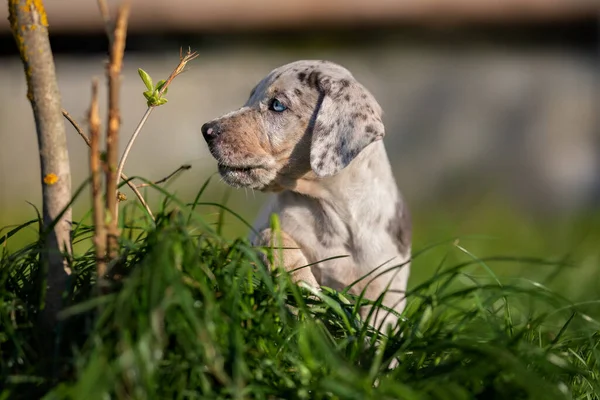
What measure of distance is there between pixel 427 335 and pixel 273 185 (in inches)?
47.5

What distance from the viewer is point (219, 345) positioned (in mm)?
2117

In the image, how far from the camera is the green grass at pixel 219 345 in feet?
6.47

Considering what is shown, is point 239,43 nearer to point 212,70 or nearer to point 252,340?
point 212,70

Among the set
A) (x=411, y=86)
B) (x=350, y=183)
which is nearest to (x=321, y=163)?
(x=350, y=183)

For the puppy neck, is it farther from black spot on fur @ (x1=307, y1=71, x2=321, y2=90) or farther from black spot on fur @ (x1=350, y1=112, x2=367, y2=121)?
black spot on fur @ (x1=307, y1=71, x2=321, y2=90)

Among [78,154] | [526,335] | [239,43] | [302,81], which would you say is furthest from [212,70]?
[526,335]

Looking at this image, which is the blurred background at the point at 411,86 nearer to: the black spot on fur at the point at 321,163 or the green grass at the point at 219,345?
the black spot on fur at the point at 321,163

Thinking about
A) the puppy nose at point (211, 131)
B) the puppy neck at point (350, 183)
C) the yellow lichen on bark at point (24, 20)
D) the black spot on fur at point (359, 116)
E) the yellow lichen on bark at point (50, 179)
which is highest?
the yellow lichen on bark at point (24, 20)

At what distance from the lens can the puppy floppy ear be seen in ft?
10.6

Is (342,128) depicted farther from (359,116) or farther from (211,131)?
(211,131)

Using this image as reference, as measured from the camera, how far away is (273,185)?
3.41 m

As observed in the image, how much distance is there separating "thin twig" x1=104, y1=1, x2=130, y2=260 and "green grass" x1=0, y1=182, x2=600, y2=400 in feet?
0.21

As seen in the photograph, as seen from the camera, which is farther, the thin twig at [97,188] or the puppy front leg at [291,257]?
the puppy front leg at [291,257]

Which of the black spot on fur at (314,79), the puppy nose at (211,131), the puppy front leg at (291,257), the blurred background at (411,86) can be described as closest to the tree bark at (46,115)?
the puppy front leg at (291,257)
